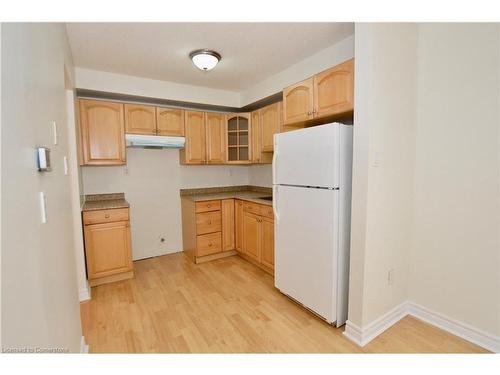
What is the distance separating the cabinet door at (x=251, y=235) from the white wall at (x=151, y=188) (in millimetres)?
1118

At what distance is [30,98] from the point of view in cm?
85

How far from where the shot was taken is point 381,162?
1829mm

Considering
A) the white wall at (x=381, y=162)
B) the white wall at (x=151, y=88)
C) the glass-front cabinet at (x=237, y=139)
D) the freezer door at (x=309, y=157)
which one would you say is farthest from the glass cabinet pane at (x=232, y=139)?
the white wall at (x=381, y=162)

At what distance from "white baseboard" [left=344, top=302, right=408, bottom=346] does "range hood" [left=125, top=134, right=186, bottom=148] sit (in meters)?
2.78

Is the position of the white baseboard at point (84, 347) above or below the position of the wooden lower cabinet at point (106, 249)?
below

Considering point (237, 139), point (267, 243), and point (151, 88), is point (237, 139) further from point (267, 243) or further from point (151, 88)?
point (267, 243)

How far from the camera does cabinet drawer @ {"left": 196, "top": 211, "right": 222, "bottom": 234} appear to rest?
337 centimetres

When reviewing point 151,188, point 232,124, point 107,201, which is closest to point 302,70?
point 232,124

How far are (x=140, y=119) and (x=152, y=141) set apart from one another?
0.34 metres

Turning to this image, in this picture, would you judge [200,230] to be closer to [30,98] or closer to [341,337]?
[341,337]

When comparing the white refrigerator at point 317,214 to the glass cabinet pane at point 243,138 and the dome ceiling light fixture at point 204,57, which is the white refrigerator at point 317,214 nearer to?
the dome ceiling light fixture at point 204,57

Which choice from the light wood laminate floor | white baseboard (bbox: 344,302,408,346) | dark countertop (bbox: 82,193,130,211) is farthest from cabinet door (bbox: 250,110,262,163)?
white baseboard (bbox: 344,302,408,346)

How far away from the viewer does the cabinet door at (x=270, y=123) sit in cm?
314

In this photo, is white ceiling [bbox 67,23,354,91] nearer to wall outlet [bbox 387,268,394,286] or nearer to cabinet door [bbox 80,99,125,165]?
cabinet door [bbox 80,99,125,165]
